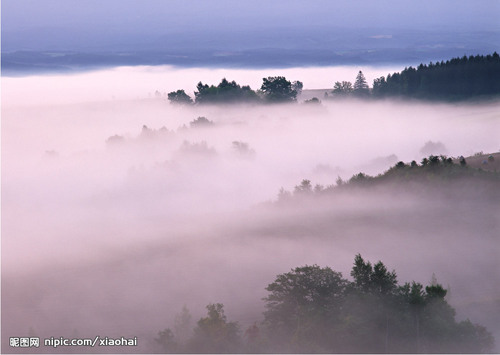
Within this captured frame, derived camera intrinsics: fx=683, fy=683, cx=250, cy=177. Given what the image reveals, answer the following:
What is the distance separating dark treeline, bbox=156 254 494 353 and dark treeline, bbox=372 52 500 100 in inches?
4899

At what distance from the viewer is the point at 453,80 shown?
6329 inches

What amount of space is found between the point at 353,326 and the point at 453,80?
133 metres

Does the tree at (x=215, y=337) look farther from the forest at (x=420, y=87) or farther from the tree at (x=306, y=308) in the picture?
the forest at (x=420, y=87)

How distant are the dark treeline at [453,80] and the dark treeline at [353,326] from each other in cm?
12444

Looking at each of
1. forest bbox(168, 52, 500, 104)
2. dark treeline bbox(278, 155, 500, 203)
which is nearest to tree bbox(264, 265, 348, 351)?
dark treeline bbox(278, 155, 500, 203)

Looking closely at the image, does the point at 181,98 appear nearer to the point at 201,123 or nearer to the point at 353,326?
the point at 201,123

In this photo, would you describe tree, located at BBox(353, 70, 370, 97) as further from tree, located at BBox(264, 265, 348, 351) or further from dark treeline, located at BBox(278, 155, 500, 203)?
tree, located at BBox(264, 265, 348, 351)

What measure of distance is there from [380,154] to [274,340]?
401 feet

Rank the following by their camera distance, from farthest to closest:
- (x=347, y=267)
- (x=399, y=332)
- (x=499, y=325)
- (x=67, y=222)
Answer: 1. (x=67, y=222)
2. (x=347, y=267)
3. (x=499, y=325)
4. (x=399, y=332)

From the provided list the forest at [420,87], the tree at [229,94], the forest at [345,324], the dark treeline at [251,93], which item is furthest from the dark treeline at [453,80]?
the forest at [345,324]

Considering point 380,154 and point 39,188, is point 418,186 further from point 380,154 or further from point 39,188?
point 39,188

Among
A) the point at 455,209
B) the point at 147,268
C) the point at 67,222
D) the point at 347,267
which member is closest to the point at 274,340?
the point at 347,267

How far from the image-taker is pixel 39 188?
6481 inches

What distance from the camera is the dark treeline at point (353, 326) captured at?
37969mm
